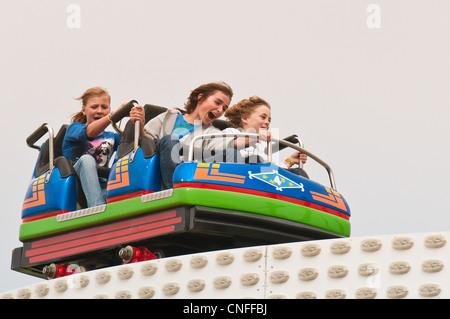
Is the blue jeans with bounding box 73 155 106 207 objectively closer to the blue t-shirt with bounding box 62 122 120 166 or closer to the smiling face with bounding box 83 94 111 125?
the blue t-shirt with bounding box 62 122 120 166

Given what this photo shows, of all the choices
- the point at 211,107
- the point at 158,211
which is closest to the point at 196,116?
the point at 211,107

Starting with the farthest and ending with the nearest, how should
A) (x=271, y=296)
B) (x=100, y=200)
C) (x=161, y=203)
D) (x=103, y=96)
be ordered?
(x=103, y=96)
(x=100, y=200)
(x=161, y=203)
(x=271, y=296)

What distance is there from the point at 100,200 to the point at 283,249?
1766mm

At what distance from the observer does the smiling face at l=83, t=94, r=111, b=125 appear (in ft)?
20.2

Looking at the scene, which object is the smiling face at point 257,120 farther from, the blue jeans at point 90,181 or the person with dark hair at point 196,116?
the blue jeans at point 90,181

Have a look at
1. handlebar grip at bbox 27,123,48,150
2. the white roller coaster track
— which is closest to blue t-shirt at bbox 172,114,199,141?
handlebar grip at bbox 27,123,48,150

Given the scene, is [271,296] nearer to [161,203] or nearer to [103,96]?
[161,203]

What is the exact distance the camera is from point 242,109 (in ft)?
19.7

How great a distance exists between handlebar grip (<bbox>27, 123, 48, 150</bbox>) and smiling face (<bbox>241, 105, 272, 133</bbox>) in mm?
1361

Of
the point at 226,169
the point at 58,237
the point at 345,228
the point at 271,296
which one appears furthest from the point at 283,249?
the point at 58,237

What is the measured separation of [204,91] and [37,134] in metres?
1.23

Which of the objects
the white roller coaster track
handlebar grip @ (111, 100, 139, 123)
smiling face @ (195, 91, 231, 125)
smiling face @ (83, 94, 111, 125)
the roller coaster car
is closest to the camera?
the white roller coaster track

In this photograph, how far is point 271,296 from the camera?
4.25 meters
